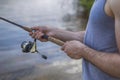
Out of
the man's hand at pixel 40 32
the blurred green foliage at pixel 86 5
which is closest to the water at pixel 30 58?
the blurred green foliage at pixel 86 5

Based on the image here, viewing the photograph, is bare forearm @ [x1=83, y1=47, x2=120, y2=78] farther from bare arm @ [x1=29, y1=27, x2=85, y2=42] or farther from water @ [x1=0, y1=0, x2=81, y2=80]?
water @ [x1=0, y1=0, x2=81, y2=80]

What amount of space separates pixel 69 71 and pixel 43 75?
563 mm

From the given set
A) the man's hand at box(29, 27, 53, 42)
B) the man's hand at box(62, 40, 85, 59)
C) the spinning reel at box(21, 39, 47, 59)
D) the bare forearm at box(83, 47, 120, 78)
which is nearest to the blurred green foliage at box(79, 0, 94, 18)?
the spinning reel at box(21, 39, 47, 59)

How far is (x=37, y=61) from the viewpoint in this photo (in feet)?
24.4

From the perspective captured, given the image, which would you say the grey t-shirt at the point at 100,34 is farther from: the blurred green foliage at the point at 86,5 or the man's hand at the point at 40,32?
the blurred green foliage at the point at 86,5

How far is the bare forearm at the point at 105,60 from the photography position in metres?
1.83

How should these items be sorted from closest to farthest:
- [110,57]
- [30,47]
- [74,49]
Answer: [110,57] → [74,49] → [30,47]

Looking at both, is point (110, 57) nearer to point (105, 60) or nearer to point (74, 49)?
point (105, 60)

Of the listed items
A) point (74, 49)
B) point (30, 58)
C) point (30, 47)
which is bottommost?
point (30, 58)

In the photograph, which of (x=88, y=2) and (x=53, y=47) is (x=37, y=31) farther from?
(x=88, y=2)

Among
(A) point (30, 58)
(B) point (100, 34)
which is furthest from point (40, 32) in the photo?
(A) point (30, 58)

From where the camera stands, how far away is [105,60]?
187 cm

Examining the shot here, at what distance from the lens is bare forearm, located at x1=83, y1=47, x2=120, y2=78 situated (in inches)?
72.1

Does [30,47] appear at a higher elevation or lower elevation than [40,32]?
lower
